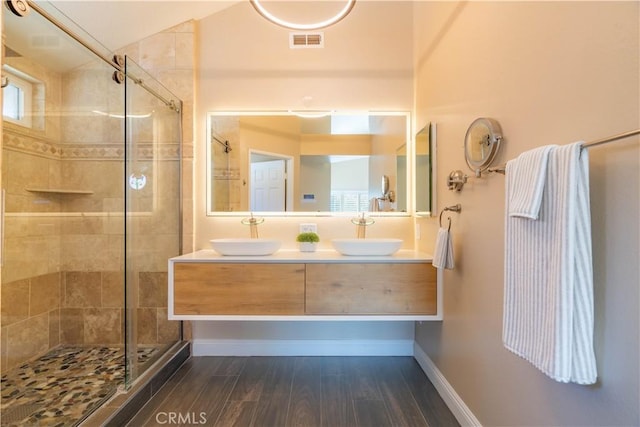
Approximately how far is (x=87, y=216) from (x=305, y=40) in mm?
2242

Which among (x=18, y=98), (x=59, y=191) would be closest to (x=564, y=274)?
(x=59, y=191)

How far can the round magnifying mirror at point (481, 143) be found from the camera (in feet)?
3.89

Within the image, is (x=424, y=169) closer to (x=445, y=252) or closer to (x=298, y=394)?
(x=445, y=252)

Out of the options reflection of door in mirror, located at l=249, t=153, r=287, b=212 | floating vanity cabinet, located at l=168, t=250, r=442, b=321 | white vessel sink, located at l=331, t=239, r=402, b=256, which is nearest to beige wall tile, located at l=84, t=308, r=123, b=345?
floating vanity cabinet, located at l=168, t=250, r=442, b=321

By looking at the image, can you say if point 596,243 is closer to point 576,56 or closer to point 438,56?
point 576,56

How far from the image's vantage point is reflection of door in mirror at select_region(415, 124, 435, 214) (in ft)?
6.23

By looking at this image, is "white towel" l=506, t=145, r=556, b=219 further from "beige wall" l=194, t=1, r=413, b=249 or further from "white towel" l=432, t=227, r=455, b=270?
"beige wall" l=194, t=1, r=413, b=249

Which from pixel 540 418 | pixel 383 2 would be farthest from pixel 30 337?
pixel 383 2

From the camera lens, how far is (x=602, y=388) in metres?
0.76

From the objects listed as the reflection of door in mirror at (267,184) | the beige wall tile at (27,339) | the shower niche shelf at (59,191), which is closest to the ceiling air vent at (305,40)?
the reflection of door in mirror at (267,184)

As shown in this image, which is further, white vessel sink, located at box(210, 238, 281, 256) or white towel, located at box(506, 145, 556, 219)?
white vessel sink, located at box(210, 238, 281, 256)

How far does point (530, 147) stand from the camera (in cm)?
102

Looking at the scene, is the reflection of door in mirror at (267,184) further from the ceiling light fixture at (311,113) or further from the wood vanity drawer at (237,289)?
the wood vanity drawer at (237,289)

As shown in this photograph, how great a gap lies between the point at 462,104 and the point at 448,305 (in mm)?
1129
